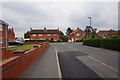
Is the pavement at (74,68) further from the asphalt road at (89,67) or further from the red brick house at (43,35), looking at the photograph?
the red brick house at (43,35)

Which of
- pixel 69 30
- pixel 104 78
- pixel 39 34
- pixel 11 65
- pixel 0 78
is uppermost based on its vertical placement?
pixel 69 30

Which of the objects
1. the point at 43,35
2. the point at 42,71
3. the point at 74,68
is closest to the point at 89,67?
the point at 74,68

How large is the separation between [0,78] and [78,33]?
59792 millimetres

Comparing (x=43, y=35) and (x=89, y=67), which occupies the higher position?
(x=43, y=35)

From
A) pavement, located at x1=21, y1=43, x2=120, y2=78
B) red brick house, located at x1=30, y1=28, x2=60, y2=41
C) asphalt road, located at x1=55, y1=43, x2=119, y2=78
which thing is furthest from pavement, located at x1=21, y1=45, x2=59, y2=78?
red brick house, located at x1=30, y1=28, x2=60, y2=41

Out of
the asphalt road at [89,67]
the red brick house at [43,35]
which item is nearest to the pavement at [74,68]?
the asphalt road at [89,67]

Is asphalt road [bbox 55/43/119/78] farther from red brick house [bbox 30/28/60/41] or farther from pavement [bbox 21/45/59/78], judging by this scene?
red brick house [bbox 30/28/60/41]

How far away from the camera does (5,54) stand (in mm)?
11805

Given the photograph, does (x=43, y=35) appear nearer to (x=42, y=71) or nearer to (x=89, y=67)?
(x=89, y=67)

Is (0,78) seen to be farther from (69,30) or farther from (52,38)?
(69,30)

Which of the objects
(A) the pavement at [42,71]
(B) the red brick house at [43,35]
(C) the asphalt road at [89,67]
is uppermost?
(B) the red brick house at [43,35]

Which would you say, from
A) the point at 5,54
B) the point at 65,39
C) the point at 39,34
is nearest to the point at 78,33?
the point at 65,39

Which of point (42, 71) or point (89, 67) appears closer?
point (42, 71)

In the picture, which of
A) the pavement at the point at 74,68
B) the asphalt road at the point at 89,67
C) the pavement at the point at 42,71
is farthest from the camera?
the asphalt road at the point at 89,67
